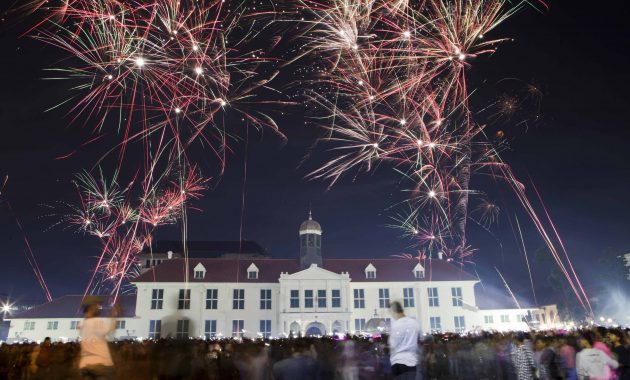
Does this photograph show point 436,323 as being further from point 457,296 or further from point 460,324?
point 457,296

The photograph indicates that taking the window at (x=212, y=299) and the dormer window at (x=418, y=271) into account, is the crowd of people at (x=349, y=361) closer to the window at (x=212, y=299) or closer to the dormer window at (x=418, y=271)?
the window at (x=212, y=299)

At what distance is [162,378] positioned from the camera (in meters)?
8.37

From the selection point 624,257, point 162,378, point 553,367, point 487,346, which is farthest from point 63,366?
point 624,257

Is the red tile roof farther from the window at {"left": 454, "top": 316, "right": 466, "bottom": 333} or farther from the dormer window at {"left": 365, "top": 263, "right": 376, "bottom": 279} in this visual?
the window at {"left": 454, "top": 316, "right": 466, "bottom": 333}

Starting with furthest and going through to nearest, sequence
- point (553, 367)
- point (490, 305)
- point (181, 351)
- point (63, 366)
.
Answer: point (490, 305), point (63, 366), point (553, 367), point (181, 351)

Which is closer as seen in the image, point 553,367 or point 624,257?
point 553,367

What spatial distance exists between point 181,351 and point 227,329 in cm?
3615

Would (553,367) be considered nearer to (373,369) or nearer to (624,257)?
(373,369)

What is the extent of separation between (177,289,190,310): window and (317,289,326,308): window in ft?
39.2

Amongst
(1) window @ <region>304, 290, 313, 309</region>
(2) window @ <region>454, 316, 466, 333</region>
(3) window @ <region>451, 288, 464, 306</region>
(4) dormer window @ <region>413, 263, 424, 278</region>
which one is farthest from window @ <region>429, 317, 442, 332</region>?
(1) window @ <region>304, 290, 313, 309</region>

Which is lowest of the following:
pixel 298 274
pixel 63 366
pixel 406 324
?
pixel 63 366

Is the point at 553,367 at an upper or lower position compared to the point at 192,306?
lower

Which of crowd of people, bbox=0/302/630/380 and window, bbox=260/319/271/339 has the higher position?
window, bbox=260/319/271/339

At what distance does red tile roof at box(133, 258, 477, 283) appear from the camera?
4469cm
